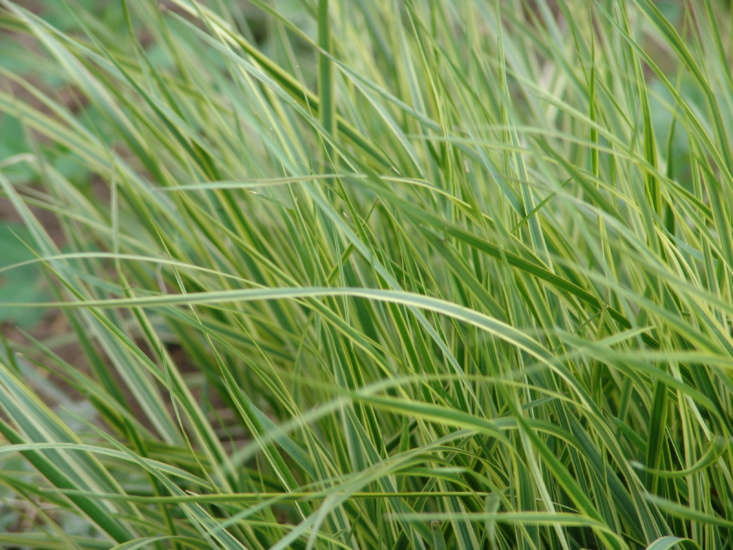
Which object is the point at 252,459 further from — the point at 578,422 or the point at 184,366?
the point at 578,422

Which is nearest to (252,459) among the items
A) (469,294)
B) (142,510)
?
(142,510)

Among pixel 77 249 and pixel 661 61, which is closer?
pixel 77 249

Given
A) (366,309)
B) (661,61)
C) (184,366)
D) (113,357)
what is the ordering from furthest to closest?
1. (661,61)
2. (184,366)
3. (113,357)
4. (366,309)

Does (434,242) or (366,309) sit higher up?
(434,242)

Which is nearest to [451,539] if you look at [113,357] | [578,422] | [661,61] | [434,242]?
[578,422]

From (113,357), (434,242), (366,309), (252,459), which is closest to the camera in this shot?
(434,242)

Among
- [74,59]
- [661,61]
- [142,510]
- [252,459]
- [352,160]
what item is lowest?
[252,459]
